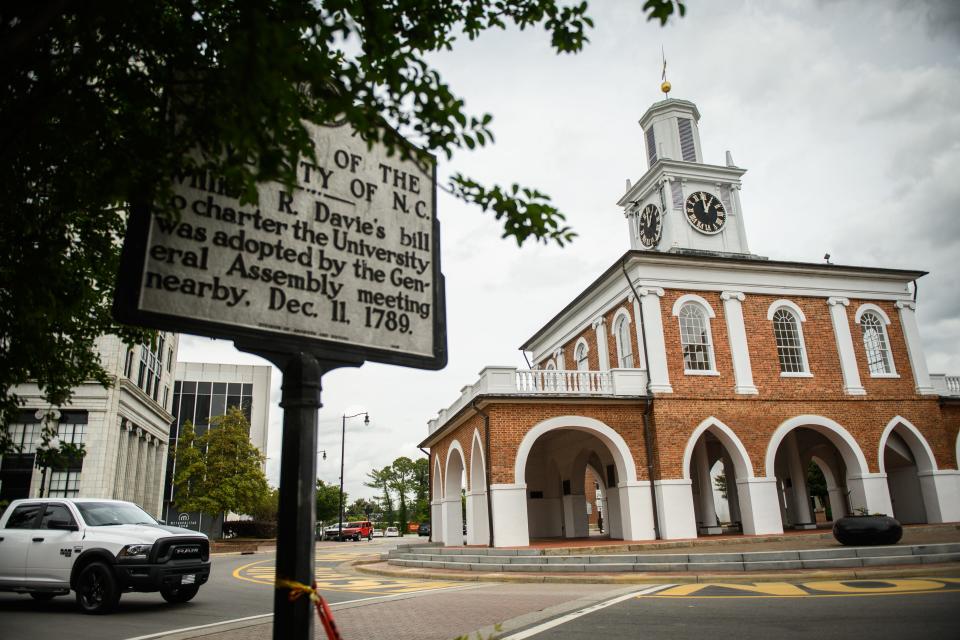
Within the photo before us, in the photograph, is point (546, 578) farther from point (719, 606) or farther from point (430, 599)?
point (719, 606)

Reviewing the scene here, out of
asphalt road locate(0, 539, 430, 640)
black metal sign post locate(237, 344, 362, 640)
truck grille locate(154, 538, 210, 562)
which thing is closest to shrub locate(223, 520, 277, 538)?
asphalt road locate(0, 539, 430, 640)

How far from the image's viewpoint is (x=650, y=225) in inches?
1136

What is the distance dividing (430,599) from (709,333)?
51.2 feet

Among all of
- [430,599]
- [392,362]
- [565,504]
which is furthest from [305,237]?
[565,504]

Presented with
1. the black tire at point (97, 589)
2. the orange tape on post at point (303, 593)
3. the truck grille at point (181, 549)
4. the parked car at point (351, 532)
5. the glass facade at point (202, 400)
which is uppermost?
the glass facade at point (202, 400)

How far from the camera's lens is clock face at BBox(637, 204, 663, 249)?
92.1ft

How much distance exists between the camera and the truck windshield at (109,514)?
36.8 feet

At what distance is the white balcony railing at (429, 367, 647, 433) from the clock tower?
22.2 ft

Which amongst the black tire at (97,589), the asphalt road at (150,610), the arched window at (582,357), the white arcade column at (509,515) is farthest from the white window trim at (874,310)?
the black tire at (97,589)

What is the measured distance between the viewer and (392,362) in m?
3.11

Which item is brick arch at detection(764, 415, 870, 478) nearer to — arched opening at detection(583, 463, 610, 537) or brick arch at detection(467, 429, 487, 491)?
brick arch at detection(467, 429, 487, 491)

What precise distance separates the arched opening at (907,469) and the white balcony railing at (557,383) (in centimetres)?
976

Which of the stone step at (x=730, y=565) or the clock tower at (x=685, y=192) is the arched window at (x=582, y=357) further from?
the stone step at (x=730, y=565)

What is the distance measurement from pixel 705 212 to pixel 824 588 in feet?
62.3
